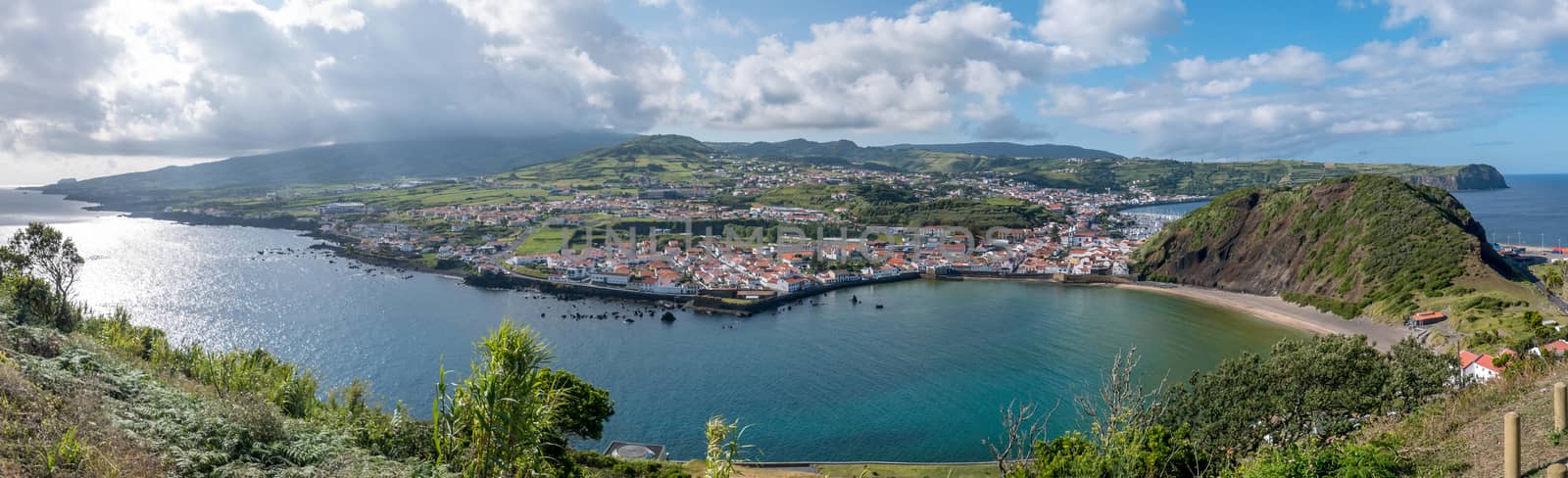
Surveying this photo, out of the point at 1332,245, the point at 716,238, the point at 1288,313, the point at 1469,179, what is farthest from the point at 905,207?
the point at 1469,179

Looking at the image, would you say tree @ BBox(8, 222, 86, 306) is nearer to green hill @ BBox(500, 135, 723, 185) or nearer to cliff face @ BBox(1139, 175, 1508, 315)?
cliff face @ BBox(1139, 175, 1508, 315)

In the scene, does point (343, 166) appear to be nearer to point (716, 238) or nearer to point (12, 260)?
point (716, 238)

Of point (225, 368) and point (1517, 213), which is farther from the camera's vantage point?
point (1517, 213)

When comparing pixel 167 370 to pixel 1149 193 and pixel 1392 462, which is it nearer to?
pixel 1392 462

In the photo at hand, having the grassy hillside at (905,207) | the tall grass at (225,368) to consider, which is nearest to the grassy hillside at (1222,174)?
the grassy hillside at (905,207)

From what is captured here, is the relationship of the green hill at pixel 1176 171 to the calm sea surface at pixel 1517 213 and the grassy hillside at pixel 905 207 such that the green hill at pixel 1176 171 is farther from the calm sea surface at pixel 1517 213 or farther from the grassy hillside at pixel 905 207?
the grassy hillside at pixel 905 207

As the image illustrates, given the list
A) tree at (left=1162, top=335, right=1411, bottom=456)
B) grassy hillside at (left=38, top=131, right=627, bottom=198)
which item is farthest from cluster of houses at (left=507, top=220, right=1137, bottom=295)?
grassy hillside at (left=38, top=131, right=627, bottom=198)

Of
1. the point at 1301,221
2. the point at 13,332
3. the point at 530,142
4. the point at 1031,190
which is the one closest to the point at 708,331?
the point at 13,332
